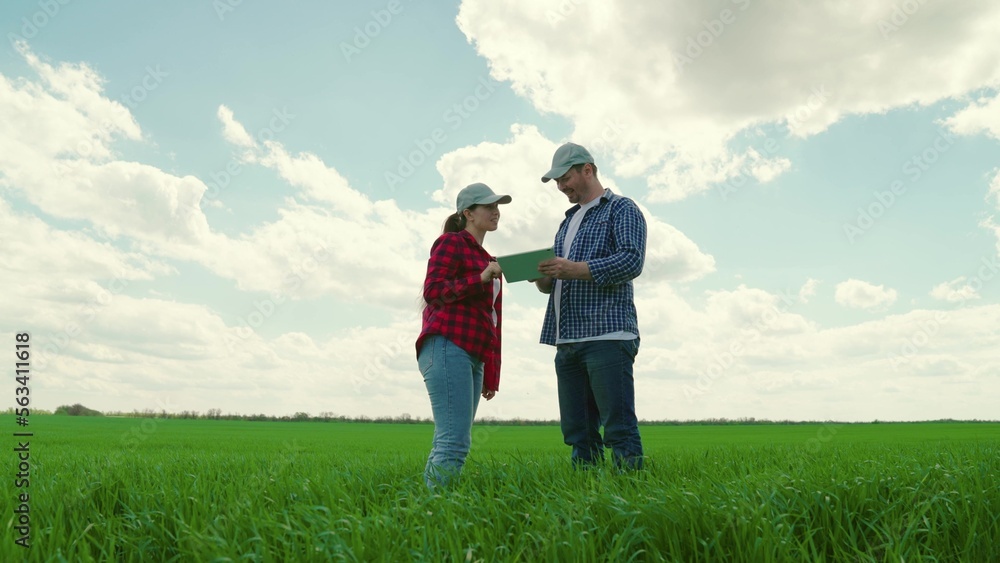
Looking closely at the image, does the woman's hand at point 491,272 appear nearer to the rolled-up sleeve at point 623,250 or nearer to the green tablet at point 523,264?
the green tablet at point 523,264

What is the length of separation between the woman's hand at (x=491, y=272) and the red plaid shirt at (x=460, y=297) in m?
0.04

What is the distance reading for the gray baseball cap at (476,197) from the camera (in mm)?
4590

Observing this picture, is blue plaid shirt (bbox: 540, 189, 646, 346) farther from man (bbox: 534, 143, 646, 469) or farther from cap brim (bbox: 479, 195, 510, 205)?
cap brim (bbox: 479, 195, 510, 205)

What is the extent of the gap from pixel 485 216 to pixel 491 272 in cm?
50

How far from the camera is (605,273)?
14.9 ft

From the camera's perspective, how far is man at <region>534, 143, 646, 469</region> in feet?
14.9

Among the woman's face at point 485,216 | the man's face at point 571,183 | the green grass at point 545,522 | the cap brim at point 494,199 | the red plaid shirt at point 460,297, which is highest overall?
the man's face at point 571,183

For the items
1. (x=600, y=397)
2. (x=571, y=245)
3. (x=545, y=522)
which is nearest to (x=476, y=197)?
(x=571, y=245)

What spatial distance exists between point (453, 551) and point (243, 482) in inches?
111

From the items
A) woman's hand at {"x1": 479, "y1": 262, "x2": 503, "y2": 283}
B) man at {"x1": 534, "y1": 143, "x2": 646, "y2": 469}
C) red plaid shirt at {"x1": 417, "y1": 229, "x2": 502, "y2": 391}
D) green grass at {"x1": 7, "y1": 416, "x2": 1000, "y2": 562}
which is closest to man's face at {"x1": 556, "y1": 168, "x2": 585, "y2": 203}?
man at {"x1": 534, "y1": 143, "x2": 646, "y2": 469}

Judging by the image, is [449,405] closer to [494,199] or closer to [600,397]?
[600,397]

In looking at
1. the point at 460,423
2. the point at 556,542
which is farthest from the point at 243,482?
the point at 556,542

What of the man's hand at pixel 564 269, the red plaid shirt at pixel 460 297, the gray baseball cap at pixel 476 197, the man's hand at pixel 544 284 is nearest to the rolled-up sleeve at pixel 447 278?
the red plaid shirt at pixel 460 297

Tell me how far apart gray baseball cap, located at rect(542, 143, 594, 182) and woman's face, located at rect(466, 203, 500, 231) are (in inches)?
21.4
